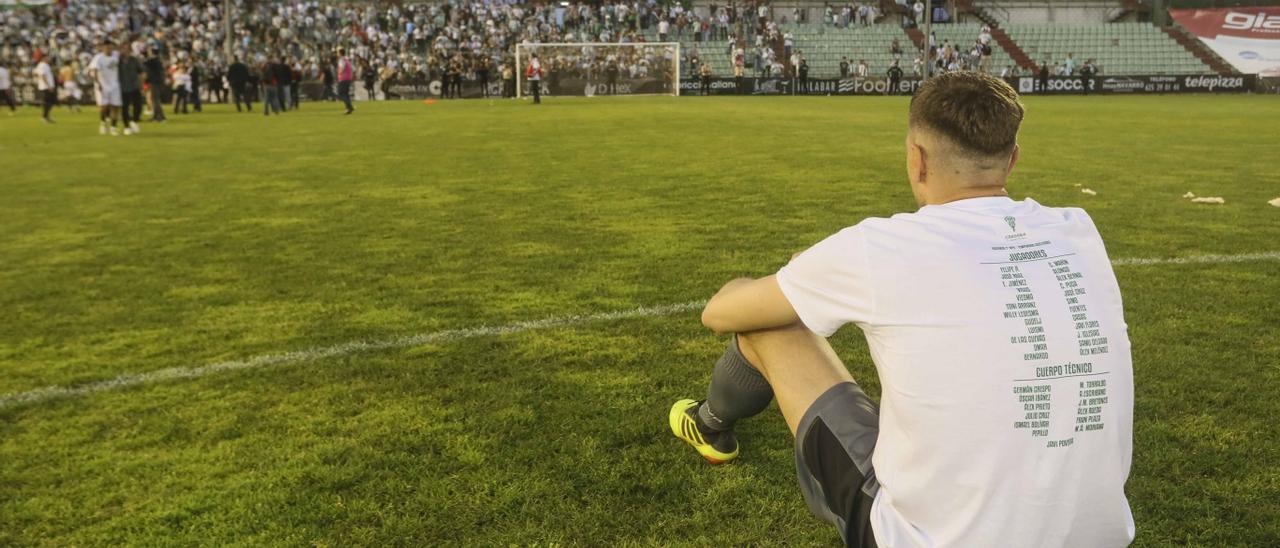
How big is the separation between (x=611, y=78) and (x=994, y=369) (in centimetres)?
3929

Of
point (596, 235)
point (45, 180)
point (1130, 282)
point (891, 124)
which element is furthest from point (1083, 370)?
point (891, 124)

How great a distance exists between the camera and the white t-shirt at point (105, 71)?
786 inches

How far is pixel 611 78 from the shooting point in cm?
4012

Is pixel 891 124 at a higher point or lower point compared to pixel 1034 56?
lower

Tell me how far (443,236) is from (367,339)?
10.2 feet

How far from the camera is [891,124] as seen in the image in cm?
2206

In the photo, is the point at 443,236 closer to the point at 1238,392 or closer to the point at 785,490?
the point at 785,490

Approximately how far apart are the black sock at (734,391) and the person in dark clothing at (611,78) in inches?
1487

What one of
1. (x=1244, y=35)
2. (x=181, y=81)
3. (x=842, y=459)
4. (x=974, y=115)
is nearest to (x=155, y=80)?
(x=181, y=81)

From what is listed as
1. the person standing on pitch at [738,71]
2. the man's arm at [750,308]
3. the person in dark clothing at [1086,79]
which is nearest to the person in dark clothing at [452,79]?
the person standing on pitch at [738,71]

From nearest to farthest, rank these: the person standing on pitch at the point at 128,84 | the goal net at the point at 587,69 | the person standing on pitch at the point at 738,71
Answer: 1. the person standing on pitch at the point at 128,84
2. the goal net at the point at 587,69
3. the person standing on pitch at the point at 738,71

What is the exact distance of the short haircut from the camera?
80.0 inches

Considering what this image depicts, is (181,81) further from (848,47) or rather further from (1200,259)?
(848,47)

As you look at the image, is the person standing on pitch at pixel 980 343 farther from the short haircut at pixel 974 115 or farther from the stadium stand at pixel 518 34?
the stadium stand at pixel 518 34
